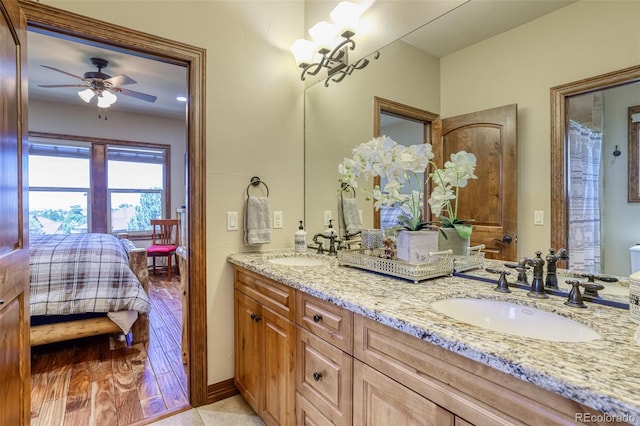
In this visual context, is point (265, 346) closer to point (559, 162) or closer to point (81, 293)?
point (559, 162)

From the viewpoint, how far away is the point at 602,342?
2.45 feet

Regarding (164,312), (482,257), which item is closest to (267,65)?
(482,257)

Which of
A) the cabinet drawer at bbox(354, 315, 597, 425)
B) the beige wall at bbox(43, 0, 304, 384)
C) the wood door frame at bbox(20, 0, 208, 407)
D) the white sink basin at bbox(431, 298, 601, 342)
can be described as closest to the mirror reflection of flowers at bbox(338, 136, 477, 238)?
the white sink basin at bbox(431, 298, 601, 342)

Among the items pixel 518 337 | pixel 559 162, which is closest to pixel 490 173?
pixel 559 162

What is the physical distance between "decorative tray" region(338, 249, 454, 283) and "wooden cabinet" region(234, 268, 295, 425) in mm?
362

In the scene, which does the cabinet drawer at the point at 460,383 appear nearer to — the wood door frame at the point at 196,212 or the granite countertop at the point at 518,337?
the granite countertop at the point at 518,337

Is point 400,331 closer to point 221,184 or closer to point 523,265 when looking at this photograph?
point 523,265

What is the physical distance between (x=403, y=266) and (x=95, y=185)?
5505mm

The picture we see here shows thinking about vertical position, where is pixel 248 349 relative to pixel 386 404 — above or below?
below

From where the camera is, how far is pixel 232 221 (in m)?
2.06

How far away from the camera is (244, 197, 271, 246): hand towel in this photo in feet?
6.79

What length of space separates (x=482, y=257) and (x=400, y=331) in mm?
750

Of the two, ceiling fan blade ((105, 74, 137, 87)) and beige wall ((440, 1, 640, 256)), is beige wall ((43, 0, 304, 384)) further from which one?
ceiling fan blade ((105, 74, 137, 87))

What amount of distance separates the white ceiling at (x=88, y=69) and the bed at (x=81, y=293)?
164 cm
